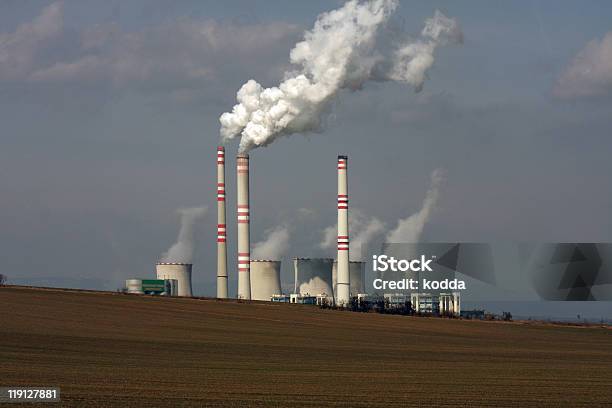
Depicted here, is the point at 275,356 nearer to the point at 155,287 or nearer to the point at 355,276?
the point at 155,287

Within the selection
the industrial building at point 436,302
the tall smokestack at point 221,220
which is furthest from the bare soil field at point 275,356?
the tall smokestack at point 221,220

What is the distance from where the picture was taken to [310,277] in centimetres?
8106

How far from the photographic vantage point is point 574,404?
22688 mm

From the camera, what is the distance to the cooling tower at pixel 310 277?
265 ft

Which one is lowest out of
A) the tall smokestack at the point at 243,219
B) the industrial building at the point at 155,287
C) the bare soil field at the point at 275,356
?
the bare soil field at the point at 275,356

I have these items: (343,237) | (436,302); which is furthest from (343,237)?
(436,302)

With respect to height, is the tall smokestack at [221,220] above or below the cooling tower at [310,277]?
above

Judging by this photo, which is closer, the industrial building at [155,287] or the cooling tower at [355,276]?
the industrial building at [155,287]

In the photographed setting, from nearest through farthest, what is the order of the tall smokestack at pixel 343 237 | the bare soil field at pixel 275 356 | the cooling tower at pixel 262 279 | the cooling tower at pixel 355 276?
the bare soil field at pixel 275 356
the tall smokestack at pixel 343 237
the cooling tower at pixel 262 279
the cooling tower at pixel 355 276

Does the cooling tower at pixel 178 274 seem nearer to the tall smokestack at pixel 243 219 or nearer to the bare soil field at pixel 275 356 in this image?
the tall smokestack at pixel 243 219

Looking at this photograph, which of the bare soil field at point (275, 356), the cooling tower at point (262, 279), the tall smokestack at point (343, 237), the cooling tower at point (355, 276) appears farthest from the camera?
the cooling tower at point (355, 276)

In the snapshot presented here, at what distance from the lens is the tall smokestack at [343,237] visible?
3019 inches

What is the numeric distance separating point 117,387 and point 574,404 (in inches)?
375

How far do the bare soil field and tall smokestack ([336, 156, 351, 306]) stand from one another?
9.84m
